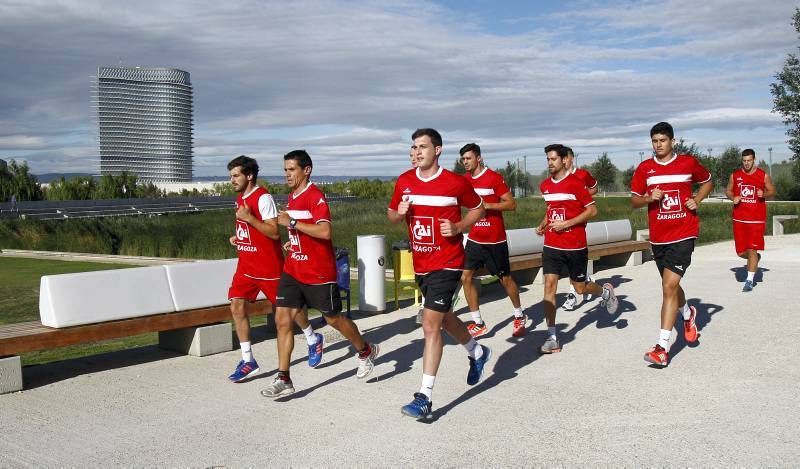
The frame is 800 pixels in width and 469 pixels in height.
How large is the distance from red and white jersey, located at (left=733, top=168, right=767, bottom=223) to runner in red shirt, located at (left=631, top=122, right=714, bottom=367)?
5339 millimetres

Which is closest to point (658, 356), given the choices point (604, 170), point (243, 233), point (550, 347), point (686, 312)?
point (550, 347)

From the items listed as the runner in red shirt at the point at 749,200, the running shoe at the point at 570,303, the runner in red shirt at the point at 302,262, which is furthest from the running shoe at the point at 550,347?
the runner in red shirt at the point at 749,200

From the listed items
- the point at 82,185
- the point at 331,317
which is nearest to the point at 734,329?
the point at 331,317

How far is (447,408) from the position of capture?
6160mm

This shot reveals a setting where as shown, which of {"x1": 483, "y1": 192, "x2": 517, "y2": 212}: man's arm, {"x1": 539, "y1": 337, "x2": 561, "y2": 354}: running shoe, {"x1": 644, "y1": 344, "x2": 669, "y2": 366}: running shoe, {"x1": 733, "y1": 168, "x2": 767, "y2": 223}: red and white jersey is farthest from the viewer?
{"x1": 733, "y1": 168, "x2": 767, "y2": 223}: red and white jersey

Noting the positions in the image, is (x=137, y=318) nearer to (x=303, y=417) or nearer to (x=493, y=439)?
(x=303, y=417)

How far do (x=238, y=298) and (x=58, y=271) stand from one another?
35.7 ft

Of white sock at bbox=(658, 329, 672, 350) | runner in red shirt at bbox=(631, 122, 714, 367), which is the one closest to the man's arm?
runner in red shirt at bbox=(631, 122, 714, 367)

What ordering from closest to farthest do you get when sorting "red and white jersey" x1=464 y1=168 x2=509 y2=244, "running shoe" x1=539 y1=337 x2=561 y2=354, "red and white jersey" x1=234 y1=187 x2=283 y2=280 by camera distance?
"red and white jersey" x1=234 y1=187 x2=283 y2=280, "running shoe" x1=539 y1=337 x2=561 y2=354, "red and white jersey" x1=464 y1=168 x2=509 y2=244

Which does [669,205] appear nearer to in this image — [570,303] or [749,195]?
[570,303]

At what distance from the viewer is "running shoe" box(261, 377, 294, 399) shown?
6.45 m

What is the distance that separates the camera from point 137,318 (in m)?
7.55

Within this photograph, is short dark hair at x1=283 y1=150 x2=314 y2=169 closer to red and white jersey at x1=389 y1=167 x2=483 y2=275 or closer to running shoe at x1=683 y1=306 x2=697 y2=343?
red and white jersey at x1=389 y1=167 x2=483 y2=275

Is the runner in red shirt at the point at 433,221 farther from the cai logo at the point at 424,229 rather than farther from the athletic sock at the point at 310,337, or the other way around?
the athletic sock at the point at 310,337
